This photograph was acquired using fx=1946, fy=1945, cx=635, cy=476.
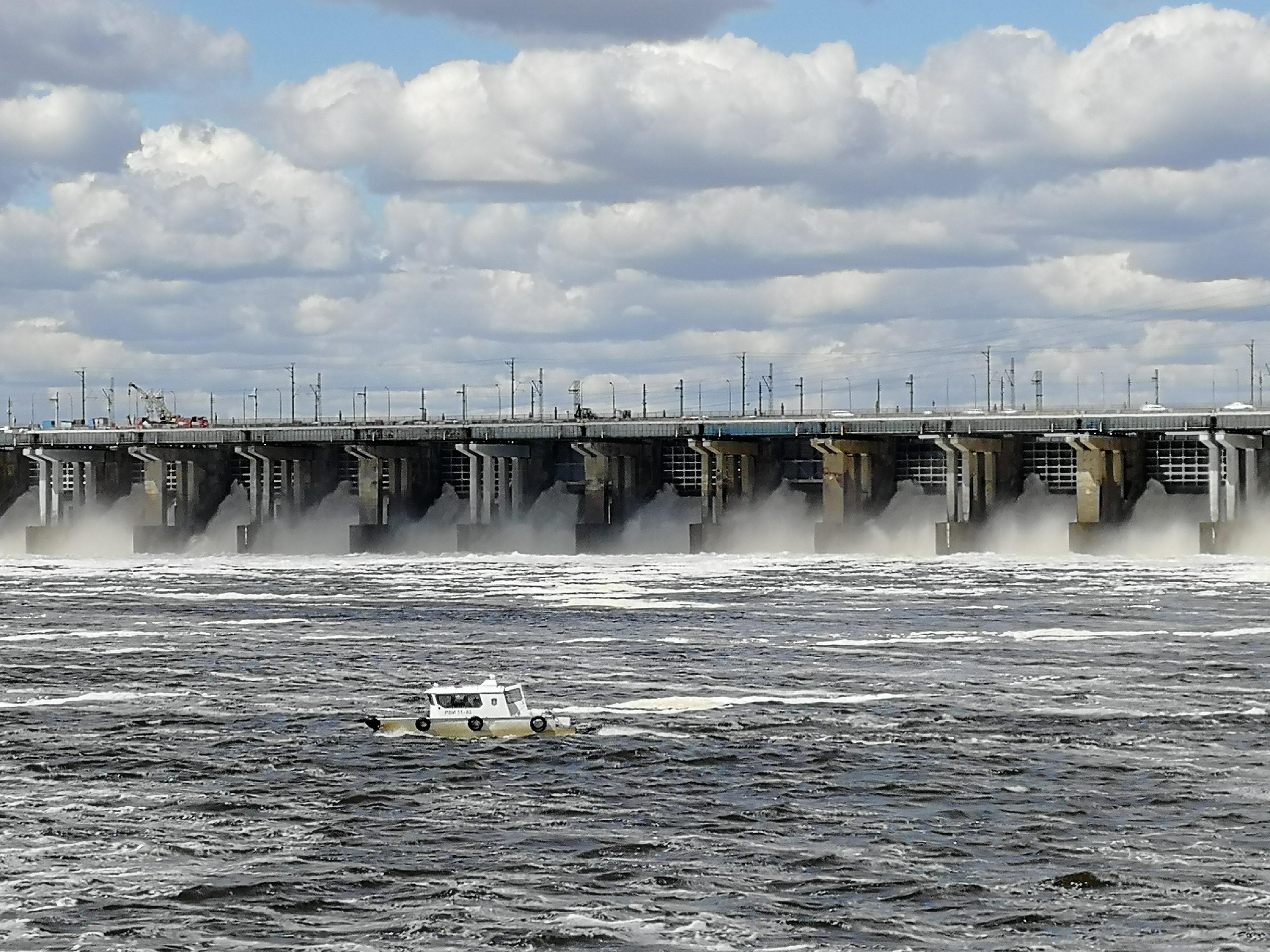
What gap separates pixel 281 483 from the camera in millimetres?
176125

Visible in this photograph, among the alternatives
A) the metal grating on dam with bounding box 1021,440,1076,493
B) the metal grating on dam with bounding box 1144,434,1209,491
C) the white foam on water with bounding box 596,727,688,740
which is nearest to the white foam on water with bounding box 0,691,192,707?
the white foam on water with bounding box 596,727,688,740

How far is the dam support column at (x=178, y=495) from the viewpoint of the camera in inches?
6762

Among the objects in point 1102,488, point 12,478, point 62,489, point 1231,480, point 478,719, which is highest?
point 12,478

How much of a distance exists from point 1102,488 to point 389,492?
6173 centimetres

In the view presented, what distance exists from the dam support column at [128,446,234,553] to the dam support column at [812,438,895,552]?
5772 centimetres

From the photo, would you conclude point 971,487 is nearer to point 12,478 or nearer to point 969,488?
point 969,488

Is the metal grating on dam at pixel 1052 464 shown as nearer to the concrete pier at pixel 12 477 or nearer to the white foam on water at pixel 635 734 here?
the concrete pier at pixel 12 477

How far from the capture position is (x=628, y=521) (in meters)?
160

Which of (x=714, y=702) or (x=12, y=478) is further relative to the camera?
(x=12, y=478)

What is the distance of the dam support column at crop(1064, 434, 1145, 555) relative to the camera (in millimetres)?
138875

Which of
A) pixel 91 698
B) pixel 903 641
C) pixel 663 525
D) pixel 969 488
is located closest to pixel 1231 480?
pixel 969 488

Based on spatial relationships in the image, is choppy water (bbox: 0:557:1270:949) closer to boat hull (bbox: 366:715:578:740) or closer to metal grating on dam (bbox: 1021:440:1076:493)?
boat hull (bbox: 366:715:578:740)

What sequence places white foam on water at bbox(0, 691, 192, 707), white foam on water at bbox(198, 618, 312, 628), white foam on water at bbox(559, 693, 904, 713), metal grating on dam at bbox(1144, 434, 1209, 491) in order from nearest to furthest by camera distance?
white foam on water at bbox(559, 693, 904, 713) < white foam on water at bbox(0, 691, 192, 707) < white foam on water at bbox(198, 618, 312, 628) < metal grating on dam at bbox(1144, 434, 1209, 491)

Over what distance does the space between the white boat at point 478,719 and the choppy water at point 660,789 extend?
921 mm
